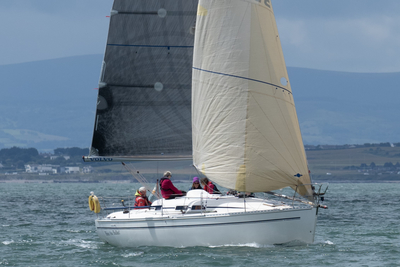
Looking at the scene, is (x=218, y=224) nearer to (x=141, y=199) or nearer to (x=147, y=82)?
(x=141, y=199)

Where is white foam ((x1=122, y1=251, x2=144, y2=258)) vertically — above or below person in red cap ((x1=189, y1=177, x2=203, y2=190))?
below

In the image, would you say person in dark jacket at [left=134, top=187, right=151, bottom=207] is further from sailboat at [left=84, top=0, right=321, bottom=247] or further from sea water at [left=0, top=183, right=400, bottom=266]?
sea water at [left=0, top=183, right=400, bottom=266]

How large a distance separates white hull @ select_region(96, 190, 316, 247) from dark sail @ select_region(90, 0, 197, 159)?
3551 mm

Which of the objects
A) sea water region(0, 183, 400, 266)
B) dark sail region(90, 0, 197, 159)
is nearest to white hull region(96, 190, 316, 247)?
sea water region(0, 183, 400, 266)

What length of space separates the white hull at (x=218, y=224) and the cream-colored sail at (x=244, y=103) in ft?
2.48

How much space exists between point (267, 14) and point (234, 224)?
6158mm

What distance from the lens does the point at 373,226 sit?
26.7m

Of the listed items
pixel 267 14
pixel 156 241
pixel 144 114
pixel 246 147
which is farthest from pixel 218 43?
pixel 156 241

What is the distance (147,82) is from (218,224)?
6746 mm

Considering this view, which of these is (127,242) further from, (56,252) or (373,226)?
(373,226)

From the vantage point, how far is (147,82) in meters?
21.6

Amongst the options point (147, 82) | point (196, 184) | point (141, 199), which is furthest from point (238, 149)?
point (147, 82)

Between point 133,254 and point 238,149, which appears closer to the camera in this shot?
point 133,254

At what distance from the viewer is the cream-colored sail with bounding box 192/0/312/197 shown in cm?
1747
